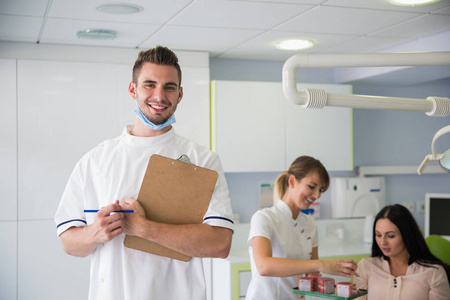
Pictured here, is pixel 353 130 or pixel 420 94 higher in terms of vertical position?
pixel 420 94

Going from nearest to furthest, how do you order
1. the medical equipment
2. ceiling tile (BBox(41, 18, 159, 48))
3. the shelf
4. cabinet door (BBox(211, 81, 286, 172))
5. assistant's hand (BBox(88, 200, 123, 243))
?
the medical equipment < assistant's hand (BBox(88, 200, 123, 243)) < ceiling tile (BBox(41, 18, 159, 48)) < cabinet door (BBox(211, 81, 286, 172)) < the shelf

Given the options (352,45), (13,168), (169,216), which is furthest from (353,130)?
(169,216)

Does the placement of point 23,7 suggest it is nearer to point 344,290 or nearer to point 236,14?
point 236,14

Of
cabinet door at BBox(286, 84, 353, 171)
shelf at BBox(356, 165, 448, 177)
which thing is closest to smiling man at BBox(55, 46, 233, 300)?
cabinet door at BBox(286, 84, 353, 171)

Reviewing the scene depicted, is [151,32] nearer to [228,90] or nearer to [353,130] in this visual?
[228,90]

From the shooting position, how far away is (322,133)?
416 cm

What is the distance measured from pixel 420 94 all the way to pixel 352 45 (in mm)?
1388

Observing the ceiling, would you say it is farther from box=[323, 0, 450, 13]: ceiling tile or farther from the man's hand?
the man's hand

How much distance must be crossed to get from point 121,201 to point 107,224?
5.1 inches

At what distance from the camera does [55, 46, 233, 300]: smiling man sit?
1528 mm

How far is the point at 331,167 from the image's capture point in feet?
13.7

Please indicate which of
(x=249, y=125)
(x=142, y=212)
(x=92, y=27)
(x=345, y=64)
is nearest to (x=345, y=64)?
(x=345, y=64)

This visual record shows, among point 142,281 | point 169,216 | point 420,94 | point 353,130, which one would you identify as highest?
point 420,94

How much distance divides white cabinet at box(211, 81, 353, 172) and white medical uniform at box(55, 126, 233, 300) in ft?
7.27
